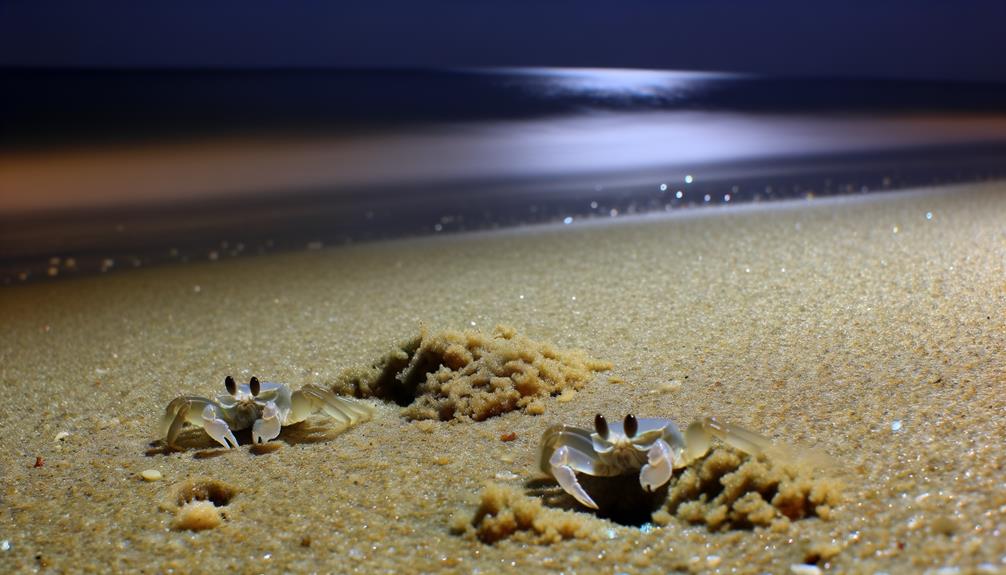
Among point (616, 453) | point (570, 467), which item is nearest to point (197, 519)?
point (570, 467)

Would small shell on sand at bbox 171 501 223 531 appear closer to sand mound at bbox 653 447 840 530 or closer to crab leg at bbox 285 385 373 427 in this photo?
crab leg at bbox 285 385 373 427

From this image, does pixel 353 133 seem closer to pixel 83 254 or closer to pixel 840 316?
pixel 83 254

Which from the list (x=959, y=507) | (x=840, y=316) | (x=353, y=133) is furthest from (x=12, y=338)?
(x=353, y=133)

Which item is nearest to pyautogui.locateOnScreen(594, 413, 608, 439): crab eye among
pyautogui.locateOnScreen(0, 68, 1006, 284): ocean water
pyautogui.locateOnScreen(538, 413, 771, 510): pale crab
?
pyautogui.locateOnScreen(538, 413, 771, 510): pale crab

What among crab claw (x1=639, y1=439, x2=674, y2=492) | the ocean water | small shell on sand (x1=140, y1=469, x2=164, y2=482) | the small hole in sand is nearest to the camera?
crab claw (x1=639, y1=439, x2=674, y2=492)

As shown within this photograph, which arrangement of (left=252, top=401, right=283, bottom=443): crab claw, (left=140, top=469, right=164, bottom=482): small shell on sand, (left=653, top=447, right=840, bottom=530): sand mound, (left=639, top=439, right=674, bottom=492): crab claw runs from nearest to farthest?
(left=653, top=447, right=840, bottom=530): sand mound
(left=639, top=439, right=674, bottom=492): crab claw
(left=140, top=469, right=164, bottom=482): small shell on sand
(left=252, top=401, right=283, bottom=443): crab claw

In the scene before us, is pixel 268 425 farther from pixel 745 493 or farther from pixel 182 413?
pixel 745 493

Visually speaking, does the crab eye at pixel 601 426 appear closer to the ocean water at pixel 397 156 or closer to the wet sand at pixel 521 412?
the wet sand at pixel 521 412
